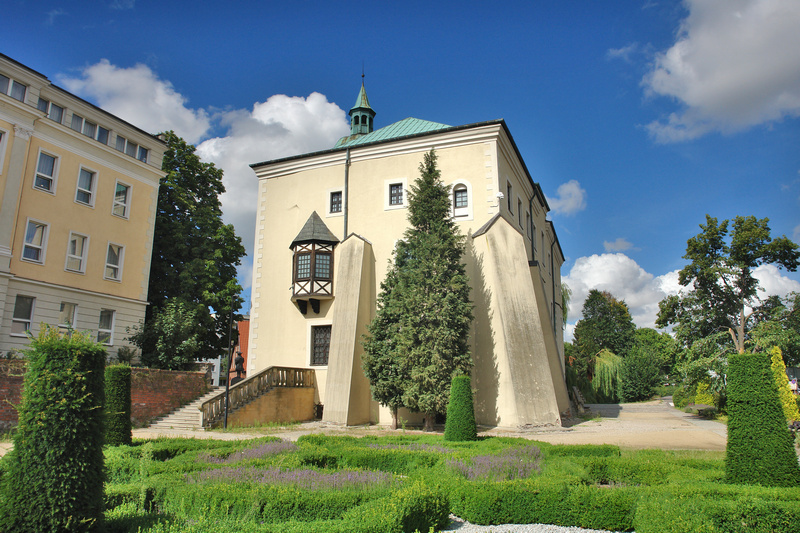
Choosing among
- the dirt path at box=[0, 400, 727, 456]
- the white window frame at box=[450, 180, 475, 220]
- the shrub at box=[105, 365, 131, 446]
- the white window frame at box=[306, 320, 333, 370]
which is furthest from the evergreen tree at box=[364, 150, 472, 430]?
the shrub at box=[105, 365, 131, 446]

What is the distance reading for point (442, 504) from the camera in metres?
6.00

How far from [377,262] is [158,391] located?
32.6ft

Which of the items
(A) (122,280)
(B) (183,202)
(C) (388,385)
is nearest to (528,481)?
(C) (388,385)

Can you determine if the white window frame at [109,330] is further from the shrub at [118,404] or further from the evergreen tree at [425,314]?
the evergreen tree at [425,314]

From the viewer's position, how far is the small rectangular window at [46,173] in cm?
2083

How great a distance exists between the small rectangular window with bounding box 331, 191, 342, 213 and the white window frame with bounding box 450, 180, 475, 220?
18.3 feet

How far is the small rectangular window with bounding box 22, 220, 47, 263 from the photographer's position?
20.2 m

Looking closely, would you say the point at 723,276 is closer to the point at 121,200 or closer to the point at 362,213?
the point at 362,213

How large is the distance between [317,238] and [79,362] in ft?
58.5

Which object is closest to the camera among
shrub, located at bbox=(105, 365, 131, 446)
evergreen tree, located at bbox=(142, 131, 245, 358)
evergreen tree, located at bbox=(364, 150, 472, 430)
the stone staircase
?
shrub, located at bbox=(105, 365, 131, 446)

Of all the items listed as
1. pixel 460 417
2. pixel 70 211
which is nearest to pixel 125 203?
pixel 70 211

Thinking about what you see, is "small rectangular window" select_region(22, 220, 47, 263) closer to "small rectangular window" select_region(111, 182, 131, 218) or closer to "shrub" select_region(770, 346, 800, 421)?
"small rectangular window" select_region(111, 182, 131, 218)

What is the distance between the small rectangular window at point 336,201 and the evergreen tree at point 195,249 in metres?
7.28

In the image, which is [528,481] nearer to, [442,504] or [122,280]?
[442,504]
